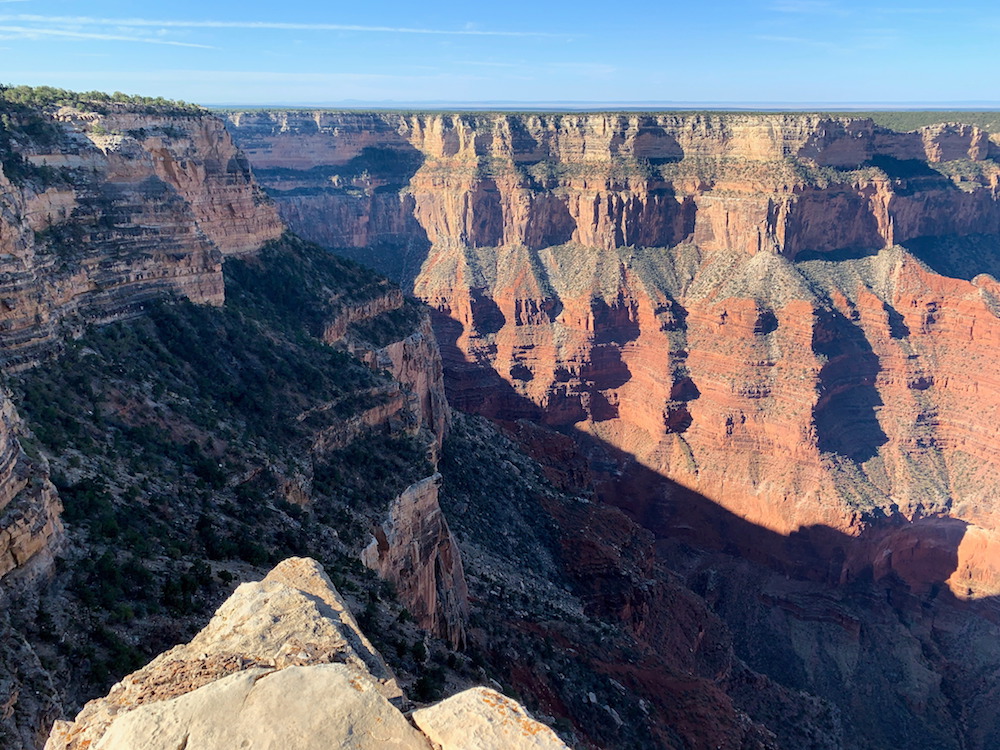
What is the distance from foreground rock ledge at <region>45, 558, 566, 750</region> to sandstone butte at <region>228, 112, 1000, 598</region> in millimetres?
63363

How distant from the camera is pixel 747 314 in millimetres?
80875

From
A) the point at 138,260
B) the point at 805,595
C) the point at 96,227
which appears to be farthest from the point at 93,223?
the point at 805,595

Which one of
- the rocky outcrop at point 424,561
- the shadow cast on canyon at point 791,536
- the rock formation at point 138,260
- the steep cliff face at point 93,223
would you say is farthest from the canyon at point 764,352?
the steep cliff face at point 93,223

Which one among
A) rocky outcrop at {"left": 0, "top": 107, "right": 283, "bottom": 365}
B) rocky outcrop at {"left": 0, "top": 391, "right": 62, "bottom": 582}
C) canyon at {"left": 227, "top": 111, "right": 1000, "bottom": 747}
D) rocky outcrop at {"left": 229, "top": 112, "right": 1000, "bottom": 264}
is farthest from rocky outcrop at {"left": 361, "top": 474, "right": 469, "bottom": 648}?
rocky outcrop at {"left": 229, "top": 112, "right": 1000, "bottom": 264}

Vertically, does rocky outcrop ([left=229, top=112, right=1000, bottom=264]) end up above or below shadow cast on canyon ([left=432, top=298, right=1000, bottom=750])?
above

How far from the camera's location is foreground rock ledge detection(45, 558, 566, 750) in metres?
9.88

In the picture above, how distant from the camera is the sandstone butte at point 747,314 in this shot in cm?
7131

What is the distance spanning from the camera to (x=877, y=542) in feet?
219

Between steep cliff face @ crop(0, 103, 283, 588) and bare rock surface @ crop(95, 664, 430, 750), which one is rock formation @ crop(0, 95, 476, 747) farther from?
bare rock surface @ crop(95, 664, 430, 750)

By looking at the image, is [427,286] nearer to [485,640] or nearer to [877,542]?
[877,542]

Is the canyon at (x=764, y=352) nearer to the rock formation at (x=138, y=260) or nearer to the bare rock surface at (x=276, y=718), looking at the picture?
the rock formation at (x=138, y=260)

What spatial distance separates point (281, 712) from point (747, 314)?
76955 millimetres

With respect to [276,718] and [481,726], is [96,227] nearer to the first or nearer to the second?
[276,718]

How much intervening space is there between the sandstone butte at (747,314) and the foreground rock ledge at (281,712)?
6336 cm
